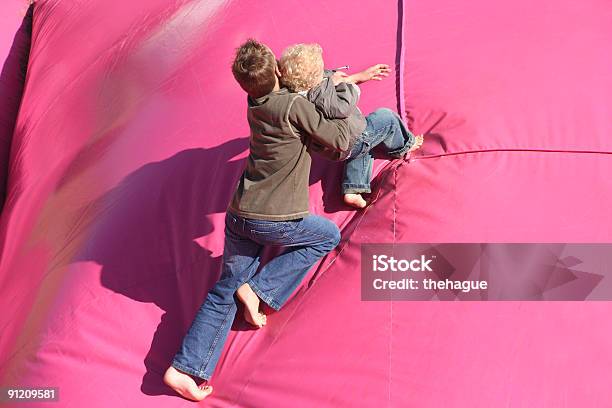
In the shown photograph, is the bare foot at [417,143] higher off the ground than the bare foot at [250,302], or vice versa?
the bare foot at [417,143]

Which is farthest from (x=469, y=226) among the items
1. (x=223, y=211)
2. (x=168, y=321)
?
(x=168, y=321)

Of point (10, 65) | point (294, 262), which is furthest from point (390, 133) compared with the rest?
point (10, 65)

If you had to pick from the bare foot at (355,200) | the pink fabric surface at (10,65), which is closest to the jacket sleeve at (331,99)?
the bare foot at (355,200)

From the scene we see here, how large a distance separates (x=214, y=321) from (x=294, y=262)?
26cm

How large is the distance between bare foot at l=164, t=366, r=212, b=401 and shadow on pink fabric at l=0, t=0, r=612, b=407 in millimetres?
51

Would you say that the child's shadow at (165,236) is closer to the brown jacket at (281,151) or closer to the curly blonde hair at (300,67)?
the brown jacket at (281,151)

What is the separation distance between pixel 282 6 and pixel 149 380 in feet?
4.56

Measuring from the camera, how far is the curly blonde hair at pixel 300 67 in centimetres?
168

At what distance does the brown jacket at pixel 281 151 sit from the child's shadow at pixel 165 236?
386 millimetres

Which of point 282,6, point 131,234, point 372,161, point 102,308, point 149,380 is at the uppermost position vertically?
point 282,6

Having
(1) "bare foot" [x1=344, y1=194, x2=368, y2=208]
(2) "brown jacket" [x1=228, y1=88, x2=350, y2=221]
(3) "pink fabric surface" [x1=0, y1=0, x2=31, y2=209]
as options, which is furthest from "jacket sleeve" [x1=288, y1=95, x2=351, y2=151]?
(3) "pink fabric surface" [x1=0, y1=0, x2=31, y2=209]

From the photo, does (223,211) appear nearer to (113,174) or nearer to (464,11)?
(113,174)

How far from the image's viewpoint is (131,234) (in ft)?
7.33

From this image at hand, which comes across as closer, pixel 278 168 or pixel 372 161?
pixel 278 168
